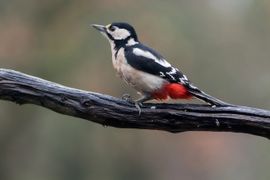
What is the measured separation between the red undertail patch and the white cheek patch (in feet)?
1.57

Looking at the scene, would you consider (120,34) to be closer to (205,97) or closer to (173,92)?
(173,92)

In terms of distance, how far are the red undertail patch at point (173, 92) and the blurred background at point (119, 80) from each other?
366 cm

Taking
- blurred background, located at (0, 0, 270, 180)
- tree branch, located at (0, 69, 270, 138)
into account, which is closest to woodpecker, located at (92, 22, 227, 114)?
tree branch, located at (0, 69, 270, 138)

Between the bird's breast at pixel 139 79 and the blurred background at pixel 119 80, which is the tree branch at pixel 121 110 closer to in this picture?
the bird's breast at pixel 139 79

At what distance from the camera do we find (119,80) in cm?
891

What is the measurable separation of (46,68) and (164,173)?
200 cm

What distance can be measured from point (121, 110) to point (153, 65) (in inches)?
15.3

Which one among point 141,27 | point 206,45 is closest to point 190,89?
point 141,27

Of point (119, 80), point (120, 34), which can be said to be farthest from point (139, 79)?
point (119, 80)

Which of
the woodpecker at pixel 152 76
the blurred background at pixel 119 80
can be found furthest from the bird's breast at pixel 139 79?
the blurred background at pixel 119 80

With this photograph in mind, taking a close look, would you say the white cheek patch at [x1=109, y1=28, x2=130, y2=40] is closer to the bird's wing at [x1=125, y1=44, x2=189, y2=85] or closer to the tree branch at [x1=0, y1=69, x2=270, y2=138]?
the bird's wing at [x1=125, y1=44, x2=189, y2=85]

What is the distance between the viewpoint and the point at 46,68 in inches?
372

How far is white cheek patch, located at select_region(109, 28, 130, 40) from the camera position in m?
5.40

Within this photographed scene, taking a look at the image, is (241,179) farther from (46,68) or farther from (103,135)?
(46,68)
